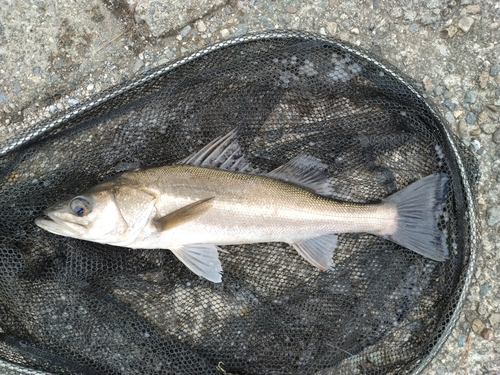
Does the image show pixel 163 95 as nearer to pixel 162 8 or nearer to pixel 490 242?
pixel 162 8

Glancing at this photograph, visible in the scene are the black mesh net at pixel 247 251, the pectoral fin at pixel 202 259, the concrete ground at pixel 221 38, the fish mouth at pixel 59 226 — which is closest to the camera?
the fish mouth at pixel 59 226

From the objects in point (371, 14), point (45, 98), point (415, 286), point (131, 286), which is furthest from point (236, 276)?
point (371, 14)

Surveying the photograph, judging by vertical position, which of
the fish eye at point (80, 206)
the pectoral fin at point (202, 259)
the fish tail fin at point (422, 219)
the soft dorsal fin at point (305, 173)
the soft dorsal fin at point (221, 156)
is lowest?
the fish tail fin at point (422, 219)

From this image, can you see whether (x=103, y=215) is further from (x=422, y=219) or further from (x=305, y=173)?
(x=422, y=219)

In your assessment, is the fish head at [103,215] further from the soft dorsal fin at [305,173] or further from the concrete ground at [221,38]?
the concrete ground at [221,38]

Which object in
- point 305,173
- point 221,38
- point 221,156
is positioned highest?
point 221,38

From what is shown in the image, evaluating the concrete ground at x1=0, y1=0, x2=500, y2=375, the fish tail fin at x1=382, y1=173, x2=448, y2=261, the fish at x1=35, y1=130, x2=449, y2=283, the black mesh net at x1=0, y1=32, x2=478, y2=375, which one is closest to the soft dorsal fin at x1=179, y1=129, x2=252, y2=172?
the fish at x1=35, y1=130, x2=449, y2=283

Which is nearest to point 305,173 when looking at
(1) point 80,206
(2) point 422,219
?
(2) point 422,219

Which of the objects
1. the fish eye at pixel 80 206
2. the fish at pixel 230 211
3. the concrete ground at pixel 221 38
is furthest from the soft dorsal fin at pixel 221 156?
the concrete ground at pixel 221 38

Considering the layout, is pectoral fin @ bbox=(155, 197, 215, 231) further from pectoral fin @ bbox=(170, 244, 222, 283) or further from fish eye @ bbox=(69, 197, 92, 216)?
fish eye @ bbox=(69, 197, 92, 216)
